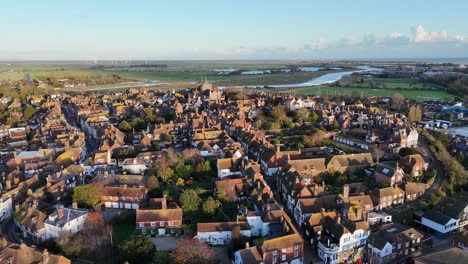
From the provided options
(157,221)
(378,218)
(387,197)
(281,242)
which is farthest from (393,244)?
(157,221)

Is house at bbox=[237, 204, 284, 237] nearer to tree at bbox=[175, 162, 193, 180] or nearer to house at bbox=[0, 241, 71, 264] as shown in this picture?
tree at bbox=[175, 162, 193, 180]

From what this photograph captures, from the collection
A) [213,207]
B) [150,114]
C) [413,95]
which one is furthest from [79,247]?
[413,95]

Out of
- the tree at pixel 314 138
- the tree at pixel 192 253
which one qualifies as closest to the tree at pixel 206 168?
the tree at pixel 192 253

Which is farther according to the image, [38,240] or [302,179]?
[302,179]

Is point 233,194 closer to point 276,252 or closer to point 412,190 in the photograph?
point 276,252

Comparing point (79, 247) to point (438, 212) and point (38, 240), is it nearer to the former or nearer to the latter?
point (38, 240)
